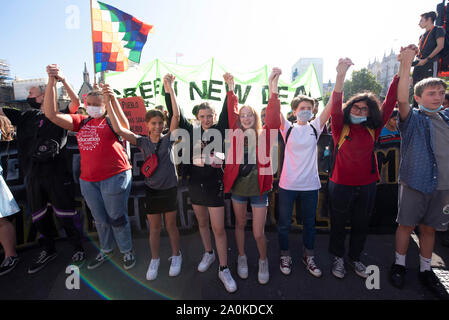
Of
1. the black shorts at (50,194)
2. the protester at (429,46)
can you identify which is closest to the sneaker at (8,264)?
the black shorts at (50,194)

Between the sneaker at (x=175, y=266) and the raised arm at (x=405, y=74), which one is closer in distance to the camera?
the raised arm at (x=405, y=74)

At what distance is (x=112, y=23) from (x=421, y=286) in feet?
24.1

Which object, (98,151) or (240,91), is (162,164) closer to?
(98,151)

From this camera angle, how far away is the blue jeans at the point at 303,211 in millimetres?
2373

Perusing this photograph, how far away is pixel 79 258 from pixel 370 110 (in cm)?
374

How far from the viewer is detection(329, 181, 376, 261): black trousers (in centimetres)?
232

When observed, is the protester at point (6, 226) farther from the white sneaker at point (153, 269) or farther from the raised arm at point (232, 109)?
the raised arm at point (232, 109)

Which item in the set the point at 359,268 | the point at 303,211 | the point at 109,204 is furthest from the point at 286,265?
the point at 109,204

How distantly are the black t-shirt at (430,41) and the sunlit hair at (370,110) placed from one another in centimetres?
249

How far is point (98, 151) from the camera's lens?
2.35 meters

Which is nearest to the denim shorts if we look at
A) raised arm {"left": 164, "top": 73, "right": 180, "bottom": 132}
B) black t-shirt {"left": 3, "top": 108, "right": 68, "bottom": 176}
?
raised arm {"left": 164, "top": 73, "right": 180, "bottom": 132}
